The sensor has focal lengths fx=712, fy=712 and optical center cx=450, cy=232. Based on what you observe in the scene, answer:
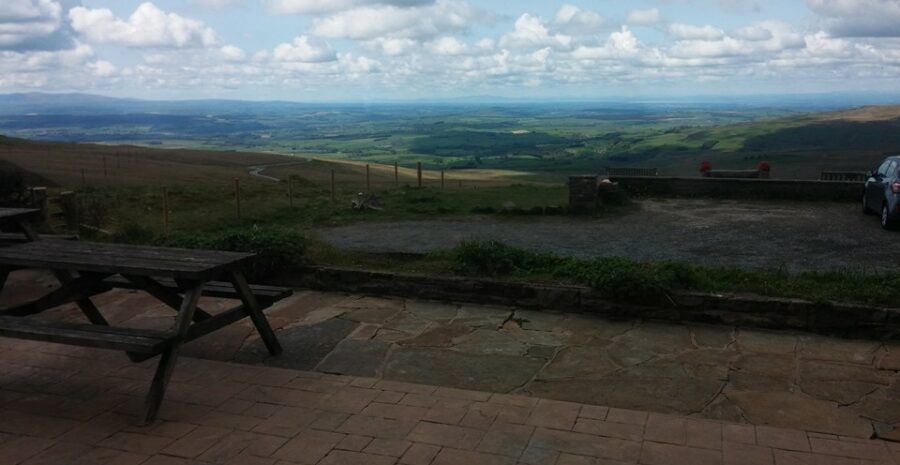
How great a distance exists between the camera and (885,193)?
11.4 metres

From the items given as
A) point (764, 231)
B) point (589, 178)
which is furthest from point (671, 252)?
point (589, 178)

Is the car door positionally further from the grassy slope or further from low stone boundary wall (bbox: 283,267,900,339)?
the grassy slope

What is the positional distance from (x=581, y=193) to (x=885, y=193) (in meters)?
4.89

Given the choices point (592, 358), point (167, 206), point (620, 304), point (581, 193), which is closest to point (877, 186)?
point (581, 193)

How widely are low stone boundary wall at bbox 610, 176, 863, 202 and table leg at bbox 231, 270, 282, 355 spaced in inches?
454

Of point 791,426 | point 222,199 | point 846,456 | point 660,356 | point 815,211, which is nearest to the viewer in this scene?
point 846,456

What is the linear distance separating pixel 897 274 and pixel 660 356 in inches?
103

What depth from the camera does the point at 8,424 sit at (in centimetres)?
392

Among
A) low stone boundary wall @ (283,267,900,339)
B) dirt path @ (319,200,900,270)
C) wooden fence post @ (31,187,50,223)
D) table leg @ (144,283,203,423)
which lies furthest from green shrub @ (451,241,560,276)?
wooden fence post @ (31,187,50,223)

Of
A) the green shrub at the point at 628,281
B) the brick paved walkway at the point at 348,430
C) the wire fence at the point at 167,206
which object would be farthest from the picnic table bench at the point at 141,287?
the wire fence at the point at 167,206

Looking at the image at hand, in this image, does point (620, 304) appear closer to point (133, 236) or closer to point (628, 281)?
point (628, 281)

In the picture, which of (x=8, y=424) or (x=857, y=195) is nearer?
(x=8, y=424)

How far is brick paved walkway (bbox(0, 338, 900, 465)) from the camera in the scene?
3436 millimetres

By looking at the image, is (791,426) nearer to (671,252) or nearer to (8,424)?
(8,424)
